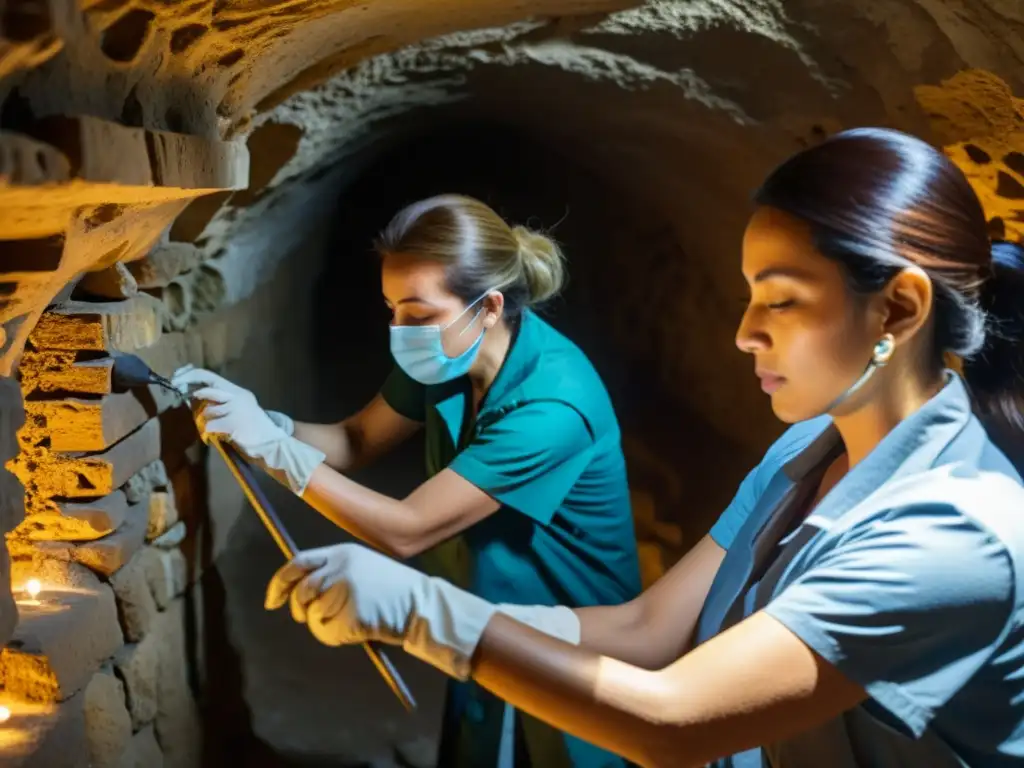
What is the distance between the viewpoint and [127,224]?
1.51 metres

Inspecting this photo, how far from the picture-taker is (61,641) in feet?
5.33

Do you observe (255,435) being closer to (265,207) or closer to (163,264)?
(163,264)

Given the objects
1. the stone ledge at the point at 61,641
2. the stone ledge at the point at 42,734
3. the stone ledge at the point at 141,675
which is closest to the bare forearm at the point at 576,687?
the stone ledge at the point at 42,734

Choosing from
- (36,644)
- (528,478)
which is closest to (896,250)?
(528,478)

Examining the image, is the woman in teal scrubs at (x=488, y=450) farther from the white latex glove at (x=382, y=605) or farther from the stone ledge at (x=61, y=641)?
the white latex glove at (x=382, y=605)

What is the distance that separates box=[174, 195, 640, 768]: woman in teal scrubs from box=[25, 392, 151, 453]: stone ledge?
20cm

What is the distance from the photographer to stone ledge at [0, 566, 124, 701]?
5.11 feet

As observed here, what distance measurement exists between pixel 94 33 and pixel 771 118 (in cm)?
163

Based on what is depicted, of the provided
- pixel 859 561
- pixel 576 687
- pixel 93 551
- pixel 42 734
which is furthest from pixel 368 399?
pixel 859 561

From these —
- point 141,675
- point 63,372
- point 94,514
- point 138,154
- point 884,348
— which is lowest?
point 141,675

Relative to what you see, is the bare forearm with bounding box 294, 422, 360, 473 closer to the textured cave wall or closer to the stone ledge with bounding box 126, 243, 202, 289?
the textured cave wall

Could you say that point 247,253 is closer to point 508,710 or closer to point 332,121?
point 332,121

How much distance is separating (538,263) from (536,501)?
20.1 inches

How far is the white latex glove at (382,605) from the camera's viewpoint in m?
1.13
